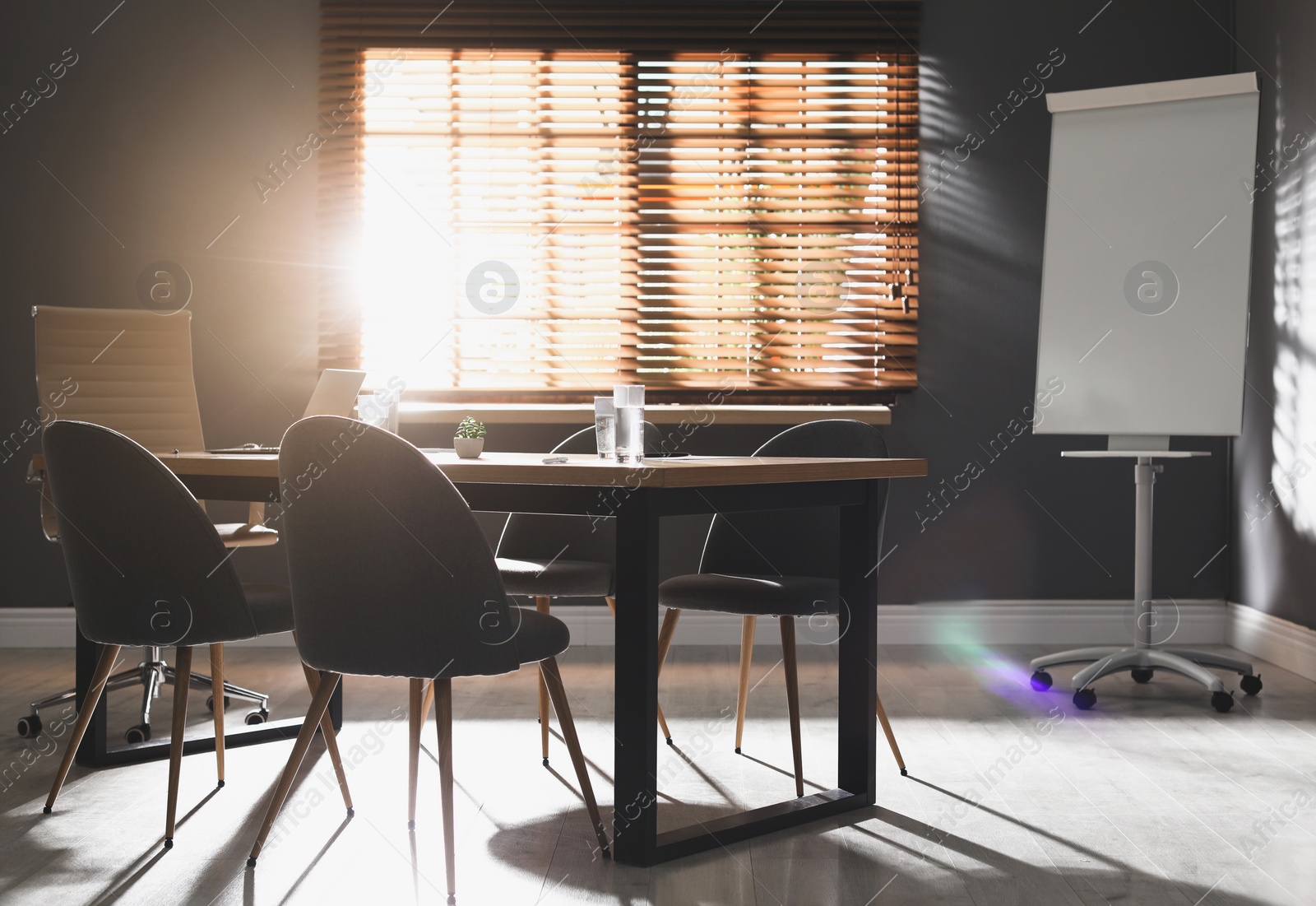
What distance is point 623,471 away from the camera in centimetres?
184

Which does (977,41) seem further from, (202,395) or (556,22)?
(202,395)

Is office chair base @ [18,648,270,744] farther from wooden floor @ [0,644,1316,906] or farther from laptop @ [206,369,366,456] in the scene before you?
laptop @ [206,369,366,456]

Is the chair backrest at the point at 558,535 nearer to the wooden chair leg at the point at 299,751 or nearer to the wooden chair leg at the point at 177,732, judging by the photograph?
the wooden chair leg at the point at 177,732

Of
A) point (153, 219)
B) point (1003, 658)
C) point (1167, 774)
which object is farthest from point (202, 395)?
point (1167, 774)

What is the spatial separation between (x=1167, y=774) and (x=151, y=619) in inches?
89.7

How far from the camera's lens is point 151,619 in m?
2.13

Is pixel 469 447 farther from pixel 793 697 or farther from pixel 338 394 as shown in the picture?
pixel 338 394

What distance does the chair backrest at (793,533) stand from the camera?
9.14 ft

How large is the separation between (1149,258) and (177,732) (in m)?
3.15

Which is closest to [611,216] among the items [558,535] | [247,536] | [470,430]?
[558,535]

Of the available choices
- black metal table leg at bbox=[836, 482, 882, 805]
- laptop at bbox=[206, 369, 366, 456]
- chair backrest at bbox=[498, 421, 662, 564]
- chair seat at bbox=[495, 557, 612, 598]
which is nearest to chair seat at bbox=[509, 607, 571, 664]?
black metal table leg at bbox=[836, 482, 882, 805]

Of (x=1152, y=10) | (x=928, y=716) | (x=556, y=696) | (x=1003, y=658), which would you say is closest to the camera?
(x=556, y=696)

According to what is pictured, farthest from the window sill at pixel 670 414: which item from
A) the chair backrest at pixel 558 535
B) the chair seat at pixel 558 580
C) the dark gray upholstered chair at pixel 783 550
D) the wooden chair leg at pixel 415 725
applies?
the wooden chair leg at pixel 415 725

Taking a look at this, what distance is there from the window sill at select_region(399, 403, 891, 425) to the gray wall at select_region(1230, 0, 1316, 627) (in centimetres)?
139
